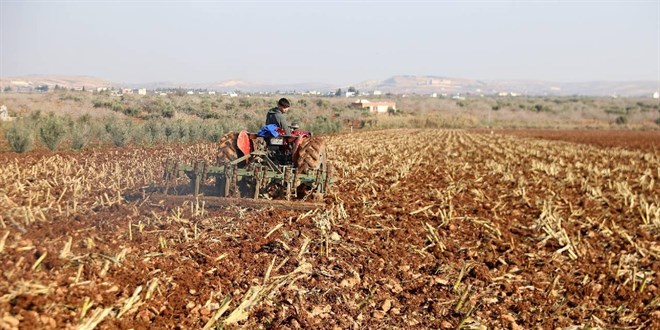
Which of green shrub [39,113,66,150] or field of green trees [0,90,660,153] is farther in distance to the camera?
field of green trees [0,90,660,153]

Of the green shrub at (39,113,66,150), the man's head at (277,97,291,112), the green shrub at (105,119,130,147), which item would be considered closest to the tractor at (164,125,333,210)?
the man's head at (277,97,291,112)

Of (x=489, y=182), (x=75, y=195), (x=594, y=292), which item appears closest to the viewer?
(x=594, y=292)

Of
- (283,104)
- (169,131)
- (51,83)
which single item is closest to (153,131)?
(169,131)

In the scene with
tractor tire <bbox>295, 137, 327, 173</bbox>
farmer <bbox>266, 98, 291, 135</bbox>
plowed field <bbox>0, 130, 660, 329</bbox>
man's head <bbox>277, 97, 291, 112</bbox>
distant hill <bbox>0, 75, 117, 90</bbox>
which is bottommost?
plowed field <bbox>0, 130, 660, 329</bbox>

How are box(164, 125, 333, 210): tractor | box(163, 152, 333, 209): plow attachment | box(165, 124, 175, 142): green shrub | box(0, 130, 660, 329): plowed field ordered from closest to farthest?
1. box(0, 130, 660, 329): plowed field
2. box(163, 152, 333, 209): plow attachment
3. box(164, 125, 333, 210): tractor
4. box(165, 124, 175, 142): green shrub

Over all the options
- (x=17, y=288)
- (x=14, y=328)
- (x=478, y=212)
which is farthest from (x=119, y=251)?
(x=478, y=212)

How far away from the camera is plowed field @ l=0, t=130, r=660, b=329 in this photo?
4.56 metres

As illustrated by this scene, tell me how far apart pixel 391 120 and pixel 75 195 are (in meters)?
46.7

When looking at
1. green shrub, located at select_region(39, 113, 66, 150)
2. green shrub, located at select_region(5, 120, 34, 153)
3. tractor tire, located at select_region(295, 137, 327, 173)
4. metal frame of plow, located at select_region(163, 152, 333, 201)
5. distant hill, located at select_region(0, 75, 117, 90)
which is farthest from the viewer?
distant hill, located at select_region(0, 75, 117, 90)

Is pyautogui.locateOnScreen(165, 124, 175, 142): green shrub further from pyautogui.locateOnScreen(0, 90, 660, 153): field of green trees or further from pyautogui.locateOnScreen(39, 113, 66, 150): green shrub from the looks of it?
pyautogui.locateOnScreen(39, 113, 66, 150): green shrub

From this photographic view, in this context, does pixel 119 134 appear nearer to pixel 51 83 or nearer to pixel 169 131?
pixel 169 131

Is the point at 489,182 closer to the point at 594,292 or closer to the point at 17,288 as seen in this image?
the point at 594,292

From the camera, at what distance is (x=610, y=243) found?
8312mm

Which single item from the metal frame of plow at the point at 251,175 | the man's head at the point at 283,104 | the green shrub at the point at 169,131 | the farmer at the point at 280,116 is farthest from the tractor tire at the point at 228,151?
the green shrub at the point at 169,131
